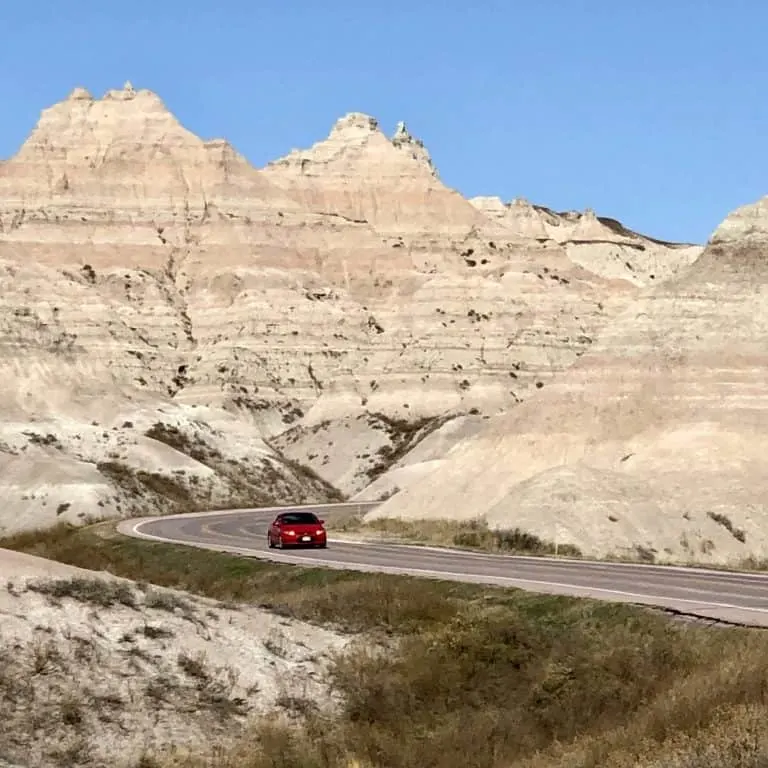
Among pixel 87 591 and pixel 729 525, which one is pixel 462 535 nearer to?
pixel 729 525

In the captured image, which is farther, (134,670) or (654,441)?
(654,441)

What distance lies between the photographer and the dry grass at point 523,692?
556 inches

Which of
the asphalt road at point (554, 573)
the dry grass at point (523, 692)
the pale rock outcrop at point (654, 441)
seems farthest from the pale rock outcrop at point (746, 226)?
the dry grass at point (523, 692)

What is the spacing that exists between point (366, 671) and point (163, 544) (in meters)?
27.7

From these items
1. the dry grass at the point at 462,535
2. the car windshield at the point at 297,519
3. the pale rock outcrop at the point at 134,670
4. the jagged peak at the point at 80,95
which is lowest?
the pale rock outcrop at the point at 134,670

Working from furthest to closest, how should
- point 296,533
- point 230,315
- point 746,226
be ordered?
point 230,315 < point 746,226 < point 296,533

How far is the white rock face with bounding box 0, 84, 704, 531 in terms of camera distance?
94500 millimetres

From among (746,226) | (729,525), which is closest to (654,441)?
(729,525)

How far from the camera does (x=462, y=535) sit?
1811 inches

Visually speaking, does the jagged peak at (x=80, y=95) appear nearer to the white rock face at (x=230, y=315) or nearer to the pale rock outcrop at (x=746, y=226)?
the white rock face at (x=230, y=315)

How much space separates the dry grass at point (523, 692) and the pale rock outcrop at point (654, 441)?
77.3ft

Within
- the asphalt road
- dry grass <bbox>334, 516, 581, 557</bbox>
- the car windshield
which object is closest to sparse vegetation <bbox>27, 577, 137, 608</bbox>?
the asphalt road

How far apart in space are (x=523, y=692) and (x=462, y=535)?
27.3m

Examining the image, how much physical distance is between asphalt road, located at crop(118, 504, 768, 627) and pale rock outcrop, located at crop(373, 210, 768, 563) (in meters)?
7.48
